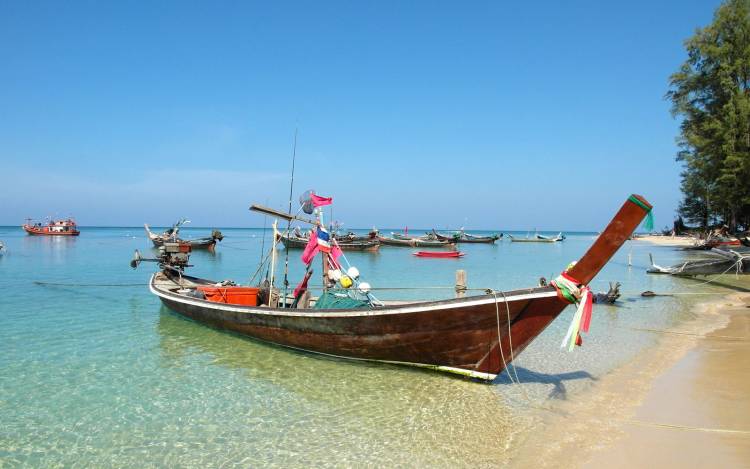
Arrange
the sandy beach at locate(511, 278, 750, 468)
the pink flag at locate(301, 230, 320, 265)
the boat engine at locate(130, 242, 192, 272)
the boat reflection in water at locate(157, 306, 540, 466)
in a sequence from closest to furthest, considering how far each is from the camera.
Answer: the sandy beach at locate(511, 278, 750, 468)
the boat reflection in water at locate(157, 306, 540, 466)
the pink flag at locate(301, 230, 320, 265)
the boat engine at locate(130, 242, 192, 272)

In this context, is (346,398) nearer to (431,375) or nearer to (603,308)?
(431,375)

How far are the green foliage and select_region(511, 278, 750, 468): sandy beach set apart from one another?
27.3m

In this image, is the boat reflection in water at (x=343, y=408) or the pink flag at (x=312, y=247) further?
the pink flag at (x=312, y=247)

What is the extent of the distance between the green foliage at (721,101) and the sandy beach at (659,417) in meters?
27.3

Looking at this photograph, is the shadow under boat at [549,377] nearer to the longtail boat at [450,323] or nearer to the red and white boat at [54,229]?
the longtail boat at [450,323]

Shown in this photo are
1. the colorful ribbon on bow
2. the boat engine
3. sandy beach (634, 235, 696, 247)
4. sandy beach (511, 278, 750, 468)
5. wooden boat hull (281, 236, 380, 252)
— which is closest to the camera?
sandy beach (511, 278, 750, 468)

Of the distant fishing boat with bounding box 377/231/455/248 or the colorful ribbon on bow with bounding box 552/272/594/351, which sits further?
the distant fishing boat with bounding box 377/231/455/248

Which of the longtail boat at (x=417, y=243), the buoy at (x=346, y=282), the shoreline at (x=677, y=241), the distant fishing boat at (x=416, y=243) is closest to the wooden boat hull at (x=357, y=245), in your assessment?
the distant fishing boat at (x=416, y=243)

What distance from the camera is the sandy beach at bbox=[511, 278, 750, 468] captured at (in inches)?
210

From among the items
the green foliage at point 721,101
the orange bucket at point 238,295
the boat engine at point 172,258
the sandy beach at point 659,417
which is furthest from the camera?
the green foliage at point 721,101

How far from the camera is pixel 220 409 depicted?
718cm

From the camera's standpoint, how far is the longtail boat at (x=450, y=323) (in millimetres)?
6313

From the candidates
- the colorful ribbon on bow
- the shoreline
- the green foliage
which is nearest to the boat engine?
the colorful ribbon on bow

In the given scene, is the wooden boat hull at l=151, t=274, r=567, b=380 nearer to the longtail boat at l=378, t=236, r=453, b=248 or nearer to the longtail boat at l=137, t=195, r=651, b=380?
the longtail boat at l=137, t=195, r=651, b=380
